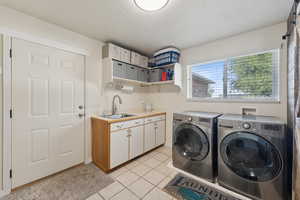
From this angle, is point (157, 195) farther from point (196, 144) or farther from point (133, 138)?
point (133, 138)

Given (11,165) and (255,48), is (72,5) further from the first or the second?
(255,48)

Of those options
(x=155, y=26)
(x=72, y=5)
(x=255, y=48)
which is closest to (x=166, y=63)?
(x=155, y=26)

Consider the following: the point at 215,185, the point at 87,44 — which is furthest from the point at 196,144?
the point at 87,44

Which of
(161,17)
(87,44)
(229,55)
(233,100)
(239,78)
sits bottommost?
(233,100)

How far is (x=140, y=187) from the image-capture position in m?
1.61

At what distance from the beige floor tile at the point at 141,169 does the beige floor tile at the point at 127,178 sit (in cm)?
8

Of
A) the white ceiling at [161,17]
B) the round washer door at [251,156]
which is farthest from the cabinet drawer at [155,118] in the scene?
the white ceiling at [161,17]

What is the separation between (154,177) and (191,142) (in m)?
0.78

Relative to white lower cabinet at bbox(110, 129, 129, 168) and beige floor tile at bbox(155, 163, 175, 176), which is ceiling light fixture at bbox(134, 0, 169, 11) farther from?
beige floor tile at bbox(155, 163, 175, 176)

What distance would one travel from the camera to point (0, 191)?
1.41 metres

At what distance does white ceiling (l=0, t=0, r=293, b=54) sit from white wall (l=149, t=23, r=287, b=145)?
14 centimetres

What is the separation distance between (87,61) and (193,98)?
2212 millimetres

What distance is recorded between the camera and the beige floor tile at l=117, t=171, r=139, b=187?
1.70 meters

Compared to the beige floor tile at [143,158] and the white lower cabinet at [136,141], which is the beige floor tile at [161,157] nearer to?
the beige floor tile at [143,158]
